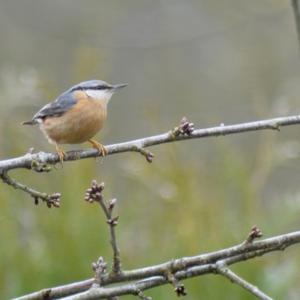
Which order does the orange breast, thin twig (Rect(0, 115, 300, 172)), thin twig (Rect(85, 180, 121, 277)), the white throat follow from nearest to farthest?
thin twig (Rect(85, 180, 121, 277)) < thin twig (Rect(0, 115, 300, 172)) < the orange breast < the white throat

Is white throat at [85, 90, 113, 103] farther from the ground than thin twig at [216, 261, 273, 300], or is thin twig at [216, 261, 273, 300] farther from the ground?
white throat at [85, 90, 113, 103]

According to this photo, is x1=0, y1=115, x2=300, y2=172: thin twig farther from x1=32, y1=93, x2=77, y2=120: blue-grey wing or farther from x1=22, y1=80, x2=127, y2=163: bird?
x1=32, y1=93, x2=77, y2=120: blue-grey wing

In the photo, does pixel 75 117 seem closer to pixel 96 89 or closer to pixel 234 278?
pixel 96 89

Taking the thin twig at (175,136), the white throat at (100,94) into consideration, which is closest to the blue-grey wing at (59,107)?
the white throat at (100,94)

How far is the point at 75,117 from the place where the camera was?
163 inches

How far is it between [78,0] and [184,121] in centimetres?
597

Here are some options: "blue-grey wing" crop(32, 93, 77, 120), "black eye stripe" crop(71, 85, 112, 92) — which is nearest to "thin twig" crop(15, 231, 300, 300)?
"blue-grey wing" crop(32, 93, 77, 120)

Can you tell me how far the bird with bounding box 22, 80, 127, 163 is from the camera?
4.07 metres

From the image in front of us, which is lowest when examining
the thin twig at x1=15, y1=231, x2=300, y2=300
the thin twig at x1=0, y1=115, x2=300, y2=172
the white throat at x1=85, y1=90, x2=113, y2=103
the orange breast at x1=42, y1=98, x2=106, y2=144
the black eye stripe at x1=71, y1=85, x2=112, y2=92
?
the thin twig at x1=15, y1=231, x2=300, y2=300

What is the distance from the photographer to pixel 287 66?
30.4 ft

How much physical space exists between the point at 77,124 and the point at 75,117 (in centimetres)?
5

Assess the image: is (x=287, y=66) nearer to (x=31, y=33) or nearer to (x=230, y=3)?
(x=230, y=3)

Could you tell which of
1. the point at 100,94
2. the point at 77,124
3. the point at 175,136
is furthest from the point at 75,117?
the point at 175,136

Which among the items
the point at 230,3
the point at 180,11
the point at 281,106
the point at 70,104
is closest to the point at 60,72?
the point at 180,11
